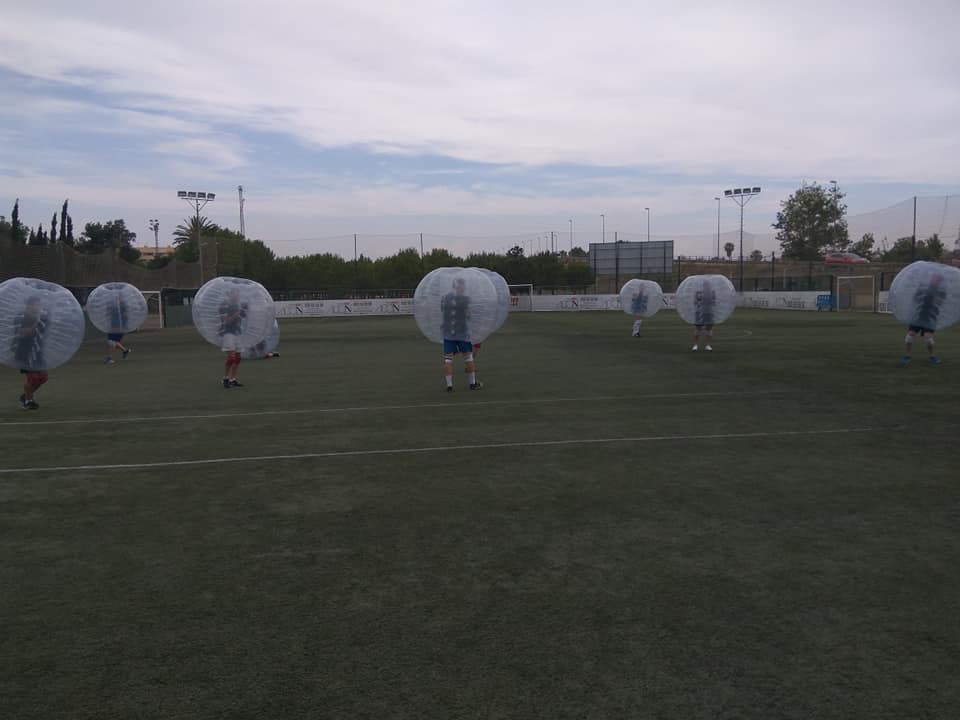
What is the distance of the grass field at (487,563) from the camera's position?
359cm

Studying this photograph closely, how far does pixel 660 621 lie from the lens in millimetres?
4250

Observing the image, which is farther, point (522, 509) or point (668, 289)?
point (668, 289)

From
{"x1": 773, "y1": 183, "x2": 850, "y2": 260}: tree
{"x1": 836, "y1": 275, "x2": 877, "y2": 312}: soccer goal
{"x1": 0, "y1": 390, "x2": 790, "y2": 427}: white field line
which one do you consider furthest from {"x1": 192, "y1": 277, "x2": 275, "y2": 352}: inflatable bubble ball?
{"x1": 773, "y1": 183, "x2": 850, "y2": 260}: tree

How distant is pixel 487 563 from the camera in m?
5.19

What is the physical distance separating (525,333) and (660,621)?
2696cm

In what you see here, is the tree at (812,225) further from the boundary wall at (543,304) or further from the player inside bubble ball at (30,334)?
the player inside bubble ball at (30,334)

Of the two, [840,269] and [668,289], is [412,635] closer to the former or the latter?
[668,289]

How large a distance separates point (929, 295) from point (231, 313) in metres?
14.7

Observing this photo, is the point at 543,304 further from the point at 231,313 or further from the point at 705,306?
the point at 231,313

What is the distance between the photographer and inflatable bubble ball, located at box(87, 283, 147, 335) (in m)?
21.0

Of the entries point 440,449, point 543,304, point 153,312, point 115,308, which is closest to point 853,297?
point 543,304

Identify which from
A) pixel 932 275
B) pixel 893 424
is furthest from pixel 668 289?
pixel 893 424

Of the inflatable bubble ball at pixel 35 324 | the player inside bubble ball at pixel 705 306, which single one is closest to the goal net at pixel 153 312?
the inflatable bubble ball at pixel 35 324

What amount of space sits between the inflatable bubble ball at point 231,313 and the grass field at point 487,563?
3509mm
